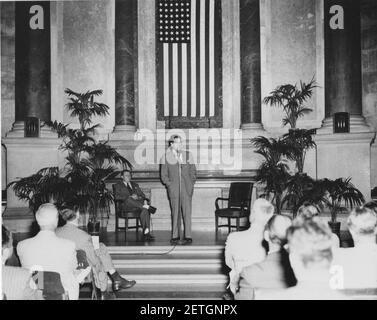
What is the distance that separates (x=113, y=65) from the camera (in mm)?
10133

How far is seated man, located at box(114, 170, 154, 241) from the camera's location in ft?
24.3

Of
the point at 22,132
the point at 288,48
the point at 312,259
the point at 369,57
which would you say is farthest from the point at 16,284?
the point at 369,57

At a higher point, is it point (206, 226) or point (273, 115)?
point (273, 115)

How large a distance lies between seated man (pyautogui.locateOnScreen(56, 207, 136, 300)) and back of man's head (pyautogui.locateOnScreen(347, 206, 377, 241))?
2.37m

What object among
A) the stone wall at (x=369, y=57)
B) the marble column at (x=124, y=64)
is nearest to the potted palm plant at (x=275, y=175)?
the stone wall at (x=369, y=57)

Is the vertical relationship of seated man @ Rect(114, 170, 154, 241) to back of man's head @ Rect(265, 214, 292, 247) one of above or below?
below

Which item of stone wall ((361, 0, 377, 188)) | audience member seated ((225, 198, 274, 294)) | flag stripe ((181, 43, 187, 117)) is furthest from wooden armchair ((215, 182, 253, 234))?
audience member seated ((225, 198, 274, 294))

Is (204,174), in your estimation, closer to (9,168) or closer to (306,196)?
(306,196)

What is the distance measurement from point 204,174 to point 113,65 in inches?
130

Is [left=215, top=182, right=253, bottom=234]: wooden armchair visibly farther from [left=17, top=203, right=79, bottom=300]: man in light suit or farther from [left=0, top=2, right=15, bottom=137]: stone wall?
[left=0, top=2, right=15, bottom=137]: stone wall

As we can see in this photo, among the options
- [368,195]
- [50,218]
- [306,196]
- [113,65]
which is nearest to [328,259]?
[50,218]

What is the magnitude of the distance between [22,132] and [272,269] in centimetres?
732

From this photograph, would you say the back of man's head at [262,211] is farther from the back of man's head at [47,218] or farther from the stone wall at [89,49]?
the stone wall at [89,49]

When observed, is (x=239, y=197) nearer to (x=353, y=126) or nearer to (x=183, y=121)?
(x=353, y=126)
